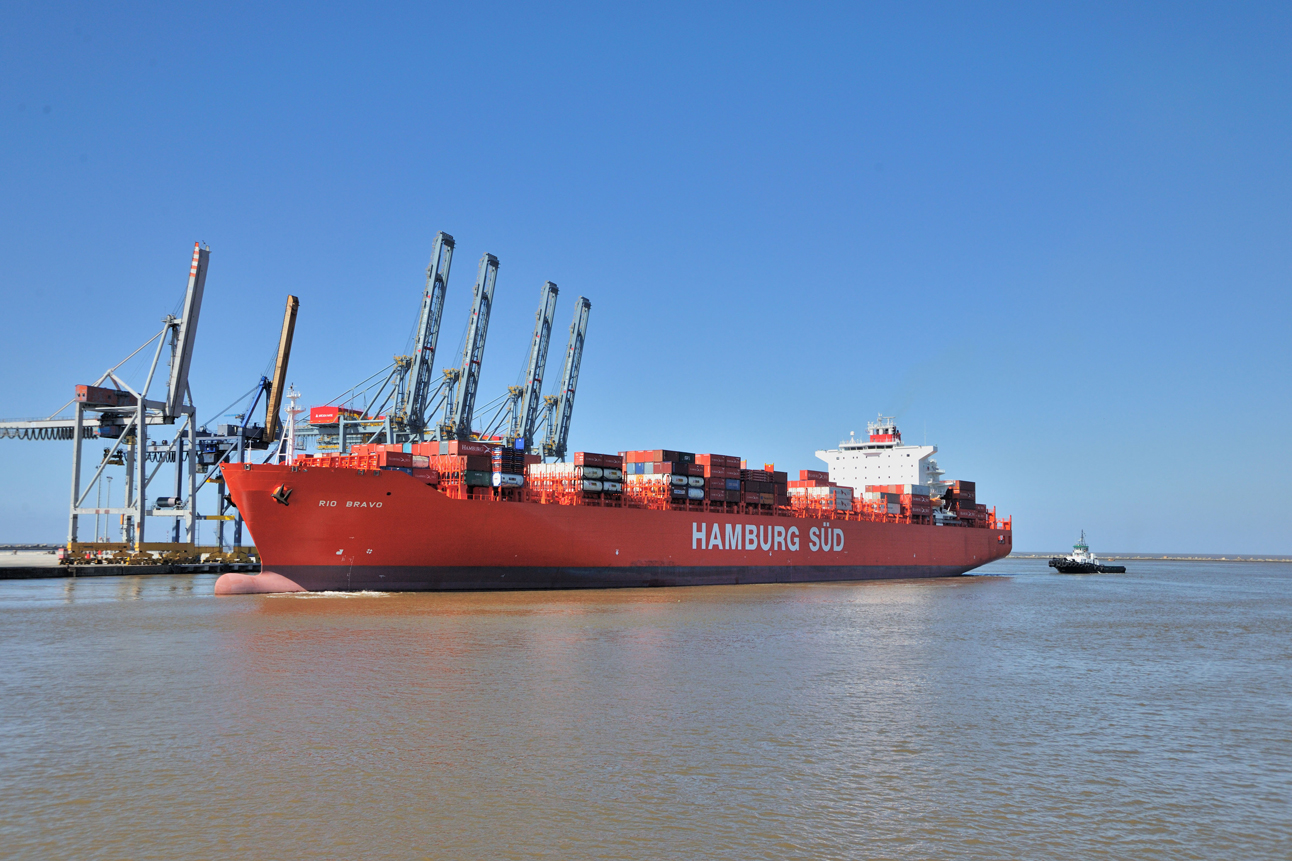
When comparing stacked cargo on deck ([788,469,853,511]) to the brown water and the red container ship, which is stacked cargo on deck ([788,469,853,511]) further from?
the brown water

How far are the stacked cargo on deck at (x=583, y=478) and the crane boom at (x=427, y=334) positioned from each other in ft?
53.3

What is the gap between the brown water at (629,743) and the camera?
6984mm

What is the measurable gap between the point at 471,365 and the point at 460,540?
24890mm

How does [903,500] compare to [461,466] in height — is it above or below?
below

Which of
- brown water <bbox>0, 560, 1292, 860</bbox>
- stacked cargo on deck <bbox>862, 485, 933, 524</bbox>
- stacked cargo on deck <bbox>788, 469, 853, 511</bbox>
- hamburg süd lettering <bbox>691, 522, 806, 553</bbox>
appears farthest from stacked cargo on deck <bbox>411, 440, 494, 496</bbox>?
stacked cargo on deck <bbox>862, 485, 933, 524</bbox>

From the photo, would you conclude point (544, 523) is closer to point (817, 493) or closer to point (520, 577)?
point (520, 577)

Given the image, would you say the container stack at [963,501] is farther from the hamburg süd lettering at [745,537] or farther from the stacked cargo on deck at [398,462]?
the stacked cargo on deck at [398,462]

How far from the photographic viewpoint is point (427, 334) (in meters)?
48.6

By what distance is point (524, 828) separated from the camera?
712cm

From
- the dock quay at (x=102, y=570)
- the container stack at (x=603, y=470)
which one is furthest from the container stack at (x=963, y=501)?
the dock quay at (x=102, y=570)

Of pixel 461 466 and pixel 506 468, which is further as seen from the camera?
pixel 506 468

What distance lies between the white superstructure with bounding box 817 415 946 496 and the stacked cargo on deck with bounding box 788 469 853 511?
7.28m

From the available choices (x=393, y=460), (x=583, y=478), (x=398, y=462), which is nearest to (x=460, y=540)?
(x=398, y=462)

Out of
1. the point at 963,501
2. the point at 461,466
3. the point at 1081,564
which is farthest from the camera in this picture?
the point at 1081,564
